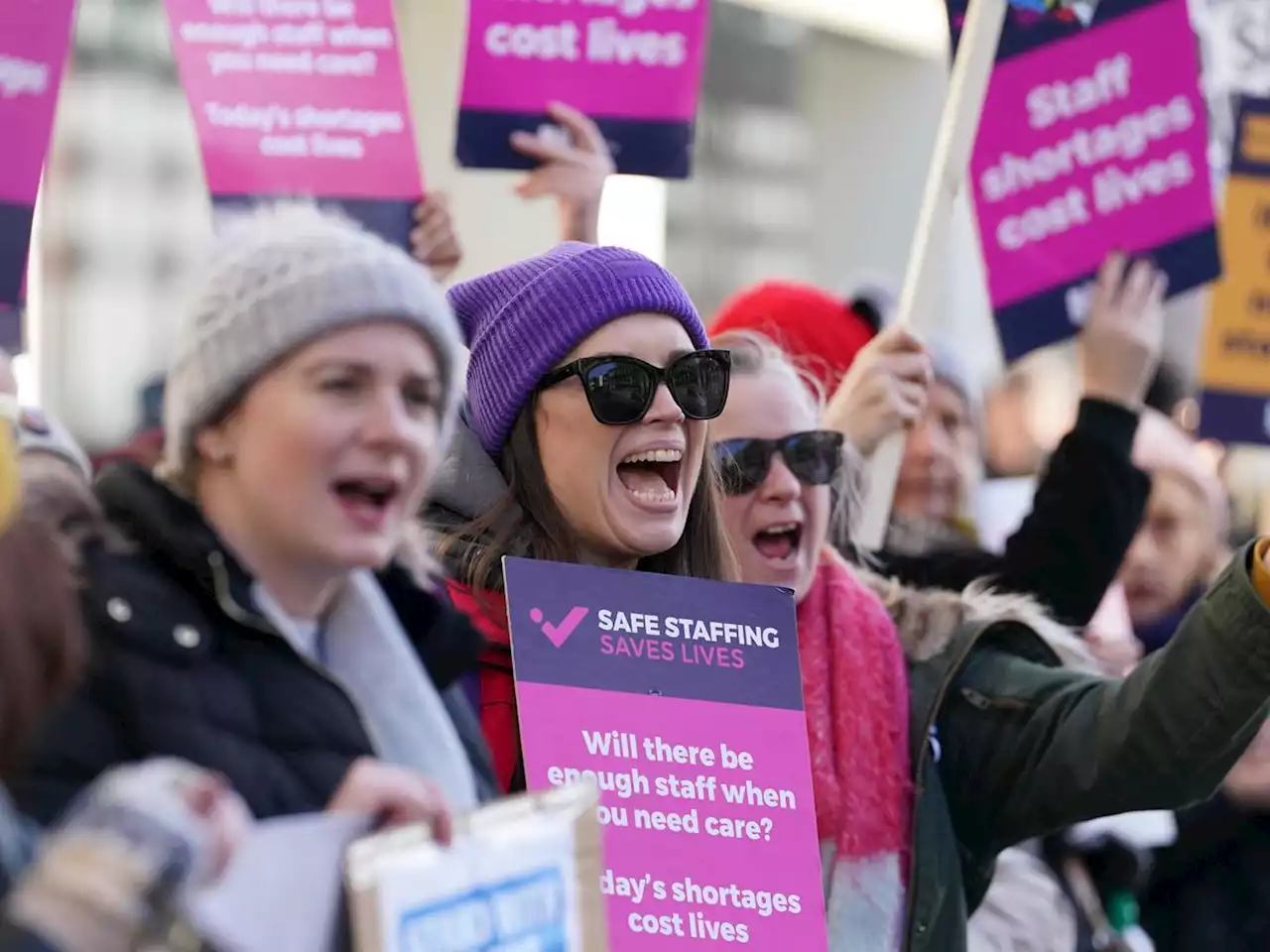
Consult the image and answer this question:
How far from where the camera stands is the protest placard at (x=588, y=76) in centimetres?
405

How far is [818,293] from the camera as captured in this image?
14.2 ft

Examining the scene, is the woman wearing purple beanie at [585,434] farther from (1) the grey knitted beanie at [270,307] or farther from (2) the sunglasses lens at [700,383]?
(1) the grey knitted beanie at [270,307]

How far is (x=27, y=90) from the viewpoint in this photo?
3311mm

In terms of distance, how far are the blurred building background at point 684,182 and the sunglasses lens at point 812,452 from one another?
9.09 feet

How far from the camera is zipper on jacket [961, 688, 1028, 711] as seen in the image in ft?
10.2

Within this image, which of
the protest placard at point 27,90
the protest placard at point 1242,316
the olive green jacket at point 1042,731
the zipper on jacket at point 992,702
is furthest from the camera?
the protest placard at point 1242,316

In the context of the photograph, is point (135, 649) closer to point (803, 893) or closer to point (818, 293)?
point (803, 893)

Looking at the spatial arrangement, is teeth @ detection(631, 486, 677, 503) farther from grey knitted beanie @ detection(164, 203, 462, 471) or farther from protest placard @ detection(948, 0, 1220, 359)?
protest placard @ detection(948, 0, 1220, 359)

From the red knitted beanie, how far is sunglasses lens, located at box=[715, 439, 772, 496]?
92 cm

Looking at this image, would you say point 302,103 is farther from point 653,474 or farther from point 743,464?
point 653,474

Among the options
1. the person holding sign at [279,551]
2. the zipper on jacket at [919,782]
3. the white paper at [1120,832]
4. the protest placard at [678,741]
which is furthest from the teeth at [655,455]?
the white paper at [1120,832]

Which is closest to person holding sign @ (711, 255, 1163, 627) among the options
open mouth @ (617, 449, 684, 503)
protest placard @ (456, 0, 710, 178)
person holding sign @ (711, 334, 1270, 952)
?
protest placard @ (456, 0, 710, 178)

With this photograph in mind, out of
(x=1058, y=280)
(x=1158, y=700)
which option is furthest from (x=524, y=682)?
(x=1058, y=280)

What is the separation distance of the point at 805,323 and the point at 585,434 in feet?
4.93
